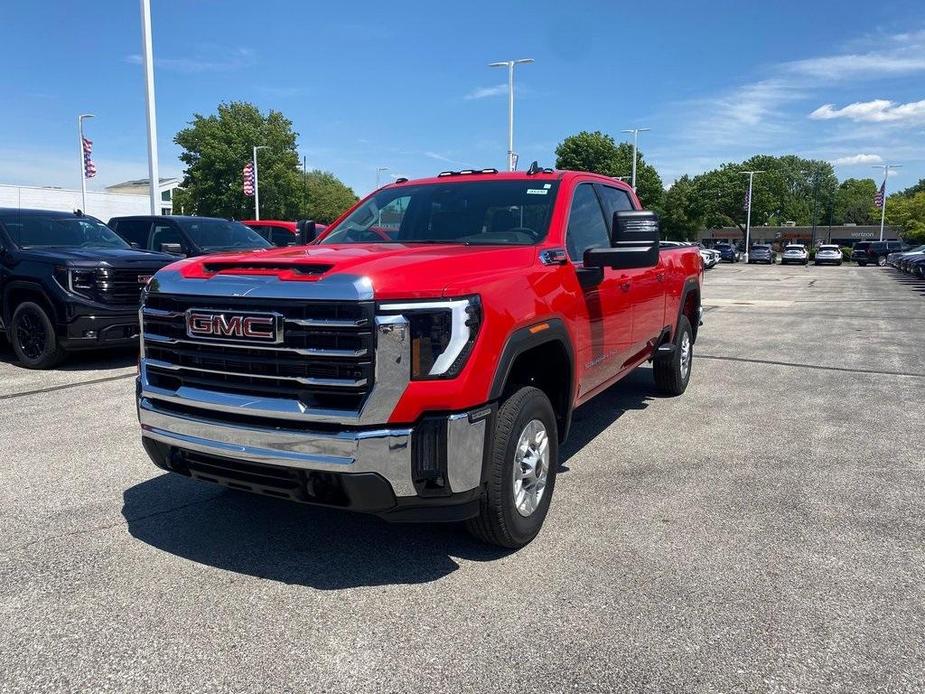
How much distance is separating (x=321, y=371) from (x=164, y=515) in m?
1.75

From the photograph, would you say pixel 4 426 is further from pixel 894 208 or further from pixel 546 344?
pixel 894 208

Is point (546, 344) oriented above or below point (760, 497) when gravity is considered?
above

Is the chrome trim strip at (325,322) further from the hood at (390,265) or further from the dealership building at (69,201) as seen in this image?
the dealership building at (69,201)

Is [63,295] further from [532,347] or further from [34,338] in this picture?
[532,347]

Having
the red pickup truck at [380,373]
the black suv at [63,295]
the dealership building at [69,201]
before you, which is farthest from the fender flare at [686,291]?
the dealership building at [69,201]

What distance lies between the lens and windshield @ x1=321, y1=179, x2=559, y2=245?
175 inches

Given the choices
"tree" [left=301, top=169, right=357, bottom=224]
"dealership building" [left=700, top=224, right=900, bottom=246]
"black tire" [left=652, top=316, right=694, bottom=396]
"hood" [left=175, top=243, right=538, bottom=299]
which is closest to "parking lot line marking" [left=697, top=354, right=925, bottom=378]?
"black tire" [left=652, top=316, right=694, bottom=396]

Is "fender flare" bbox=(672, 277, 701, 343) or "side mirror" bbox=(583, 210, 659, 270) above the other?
"side mirror" bbox=(583, 210, 659, 270)

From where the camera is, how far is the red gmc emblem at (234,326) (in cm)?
309

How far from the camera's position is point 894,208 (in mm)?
81875

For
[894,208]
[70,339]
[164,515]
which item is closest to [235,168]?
[70,339]

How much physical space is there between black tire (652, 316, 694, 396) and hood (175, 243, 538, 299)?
343 centimetres

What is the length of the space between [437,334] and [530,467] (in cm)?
99

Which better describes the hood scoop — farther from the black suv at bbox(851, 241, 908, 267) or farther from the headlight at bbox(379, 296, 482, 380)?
the black suv at bbox(851, 241, 908, 267)
